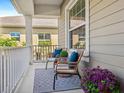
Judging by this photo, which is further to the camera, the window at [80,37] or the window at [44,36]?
the window at [44,36]

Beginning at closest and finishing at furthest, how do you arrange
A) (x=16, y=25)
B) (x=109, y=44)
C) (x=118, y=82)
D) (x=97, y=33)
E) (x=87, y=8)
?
(x=118, y=82)
(x=109, y=44)
(x=97, y=33)
(x=87, y=8)
(x=16, y=25)

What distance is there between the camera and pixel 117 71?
2.71 metres

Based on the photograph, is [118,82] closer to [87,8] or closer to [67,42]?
[87,8]

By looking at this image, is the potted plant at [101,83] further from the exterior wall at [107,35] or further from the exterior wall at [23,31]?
the exterior wall at [23,31]

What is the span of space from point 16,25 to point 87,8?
32.3 feet

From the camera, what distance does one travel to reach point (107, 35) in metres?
3.06

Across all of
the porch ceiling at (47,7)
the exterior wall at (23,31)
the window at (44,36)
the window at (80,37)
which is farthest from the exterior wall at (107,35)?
the window at (44,36)

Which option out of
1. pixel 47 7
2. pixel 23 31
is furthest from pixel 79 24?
pixel 23 31

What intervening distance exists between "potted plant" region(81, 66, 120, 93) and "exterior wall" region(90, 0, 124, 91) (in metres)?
0.17

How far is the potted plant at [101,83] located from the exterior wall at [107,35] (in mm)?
171

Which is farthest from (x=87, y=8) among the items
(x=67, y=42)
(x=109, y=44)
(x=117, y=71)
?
(x=67, y=42)

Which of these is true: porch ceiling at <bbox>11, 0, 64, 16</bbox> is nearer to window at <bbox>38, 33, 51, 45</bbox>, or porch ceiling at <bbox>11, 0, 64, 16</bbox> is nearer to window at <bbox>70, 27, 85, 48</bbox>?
window at <bbox>70, 27, 85, 48</bbox>

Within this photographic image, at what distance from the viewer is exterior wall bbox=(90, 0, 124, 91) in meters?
2.61

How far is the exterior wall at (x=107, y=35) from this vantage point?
8.57 feet
